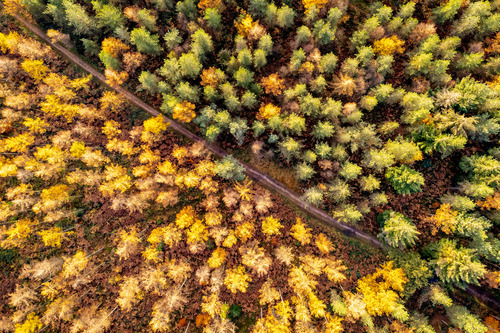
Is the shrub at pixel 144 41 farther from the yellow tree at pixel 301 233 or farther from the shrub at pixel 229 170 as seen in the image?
the yellow tree at pixel 301 233

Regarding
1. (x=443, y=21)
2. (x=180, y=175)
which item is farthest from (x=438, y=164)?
(x=180, y=175)

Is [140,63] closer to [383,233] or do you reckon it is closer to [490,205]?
[383,233]

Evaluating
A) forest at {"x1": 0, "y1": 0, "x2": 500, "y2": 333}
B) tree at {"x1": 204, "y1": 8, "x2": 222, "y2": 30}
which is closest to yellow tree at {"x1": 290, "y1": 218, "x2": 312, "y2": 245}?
forest at {"x1": 0, "y1": 0, "x2": 500, "y2": 333}

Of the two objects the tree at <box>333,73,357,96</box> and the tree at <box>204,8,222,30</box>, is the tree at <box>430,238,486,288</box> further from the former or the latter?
the tree at <box>204,8,222,30</box>

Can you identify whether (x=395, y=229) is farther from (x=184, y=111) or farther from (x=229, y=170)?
(x=184, y=111)

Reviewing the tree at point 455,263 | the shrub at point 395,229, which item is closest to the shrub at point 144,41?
the shrub at point 395,229

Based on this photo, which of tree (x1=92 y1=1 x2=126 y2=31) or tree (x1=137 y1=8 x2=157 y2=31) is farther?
tree (x1=137 y1=8 x2=157 y2=31)
